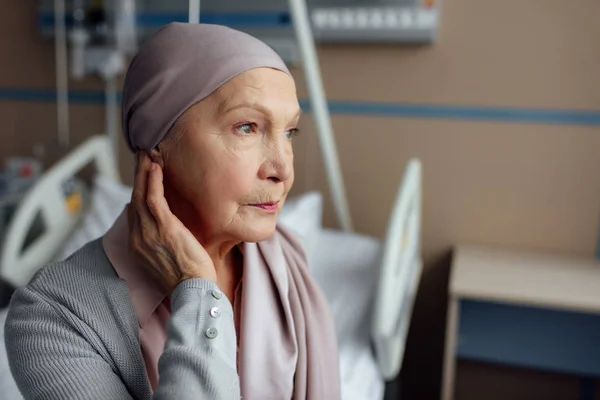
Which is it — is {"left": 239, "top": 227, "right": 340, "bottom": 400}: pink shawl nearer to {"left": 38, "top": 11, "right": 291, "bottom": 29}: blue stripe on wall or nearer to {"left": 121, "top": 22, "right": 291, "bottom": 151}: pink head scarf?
{"left": 121, "top": 22, "right": 291, "bottom": 151}: pink head scarf

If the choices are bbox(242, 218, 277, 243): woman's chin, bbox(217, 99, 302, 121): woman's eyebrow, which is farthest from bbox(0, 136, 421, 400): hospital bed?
bbox(217, 99, 302, 121): woman's eyebrow

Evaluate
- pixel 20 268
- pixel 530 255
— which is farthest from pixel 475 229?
pixel 20 268

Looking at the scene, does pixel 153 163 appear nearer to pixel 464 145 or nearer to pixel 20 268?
pixel 20 268

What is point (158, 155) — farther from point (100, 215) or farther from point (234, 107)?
point (100, 215)

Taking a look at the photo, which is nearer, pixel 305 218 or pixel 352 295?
pixel 352 295

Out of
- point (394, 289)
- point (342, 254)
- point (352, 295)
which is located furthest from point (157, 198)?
point (342, 254)

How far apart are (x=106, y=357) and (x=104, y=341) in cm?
2

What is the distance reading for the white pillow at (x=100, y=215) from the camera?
1.78 meters

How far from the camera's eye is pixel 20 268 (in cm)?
175

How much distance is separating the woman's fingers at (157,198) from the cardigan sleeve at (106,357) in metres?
0.09

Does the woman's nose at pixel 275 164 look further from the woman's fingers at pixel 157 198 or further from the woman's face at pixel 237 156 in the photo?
the woman's fingers at pixel 157 198

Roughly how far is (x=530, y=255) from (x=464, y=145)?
0.47 meters

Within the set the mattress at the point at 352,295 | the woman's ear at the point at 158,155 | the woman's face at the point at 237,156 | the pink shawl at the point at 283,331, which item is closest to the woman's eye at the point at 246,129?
the woman's face at the point at 237,156

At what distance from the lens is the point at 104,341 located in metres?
0.74
